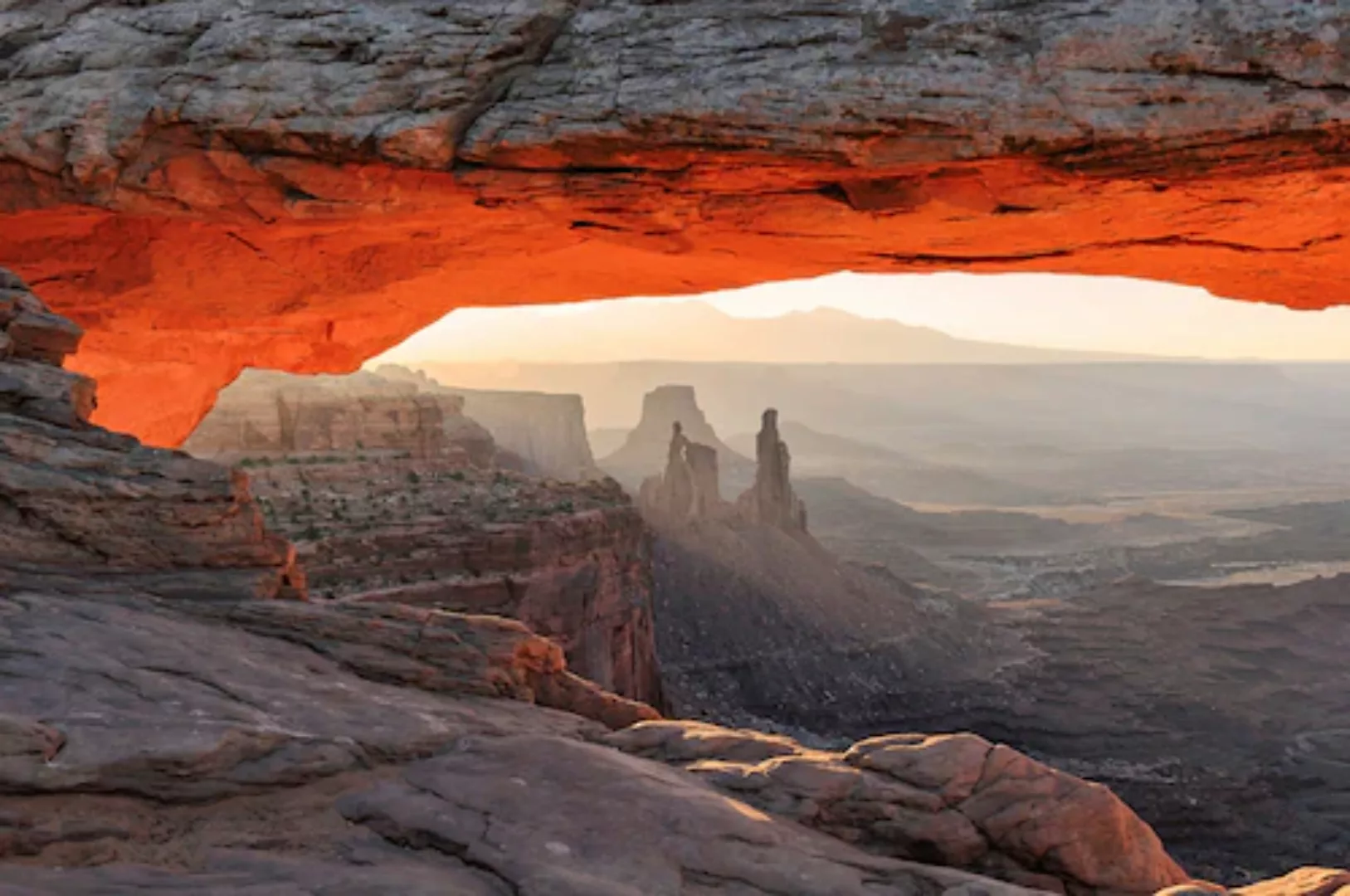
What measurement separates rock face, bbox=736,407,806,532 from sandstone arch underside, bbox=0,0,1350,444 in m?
47.6

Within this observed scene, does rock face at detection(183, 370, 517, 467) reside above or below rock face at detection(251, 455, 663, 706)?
above

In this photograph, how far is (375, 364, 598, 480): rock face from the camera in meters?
97.6

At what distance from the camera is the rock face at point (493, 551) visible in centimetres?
2662

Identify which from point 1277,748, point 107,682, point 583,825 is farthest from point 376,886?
point 1277,748

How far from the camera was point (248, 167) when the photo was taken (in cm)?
1243

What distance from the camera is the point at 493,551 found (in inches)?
1123

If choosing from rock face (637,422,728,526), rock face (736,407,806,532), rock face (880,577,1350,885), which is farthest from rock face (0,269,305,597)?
rock face (736,407,806,532)

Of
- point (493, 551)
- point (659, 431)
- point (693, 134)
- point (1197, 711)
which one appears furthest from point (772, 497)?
point (659, 431)

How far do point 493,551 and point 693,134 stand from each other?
62.1 feet

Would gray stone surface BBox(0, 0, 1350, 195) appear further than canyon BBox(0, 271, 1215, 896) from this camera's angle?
Yes

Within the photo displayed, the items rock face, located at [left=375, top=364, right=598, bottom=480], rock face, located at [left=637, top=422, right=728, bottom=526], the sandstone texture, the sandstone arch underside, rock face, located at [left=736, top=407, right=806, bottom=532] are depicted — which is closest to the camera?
the sandstone texture

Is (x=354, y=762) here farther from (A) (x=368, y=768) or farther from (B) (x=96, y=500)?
(B) (x=96, y=500)

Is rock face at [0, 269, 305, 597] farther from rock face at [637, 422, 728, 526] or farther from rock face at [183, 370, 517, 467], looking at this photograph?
rock face at [637, 422, 728, 526]

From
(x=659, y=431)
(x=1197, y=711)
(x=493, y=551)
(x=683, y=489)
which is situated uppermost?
(x=659, y=431)
